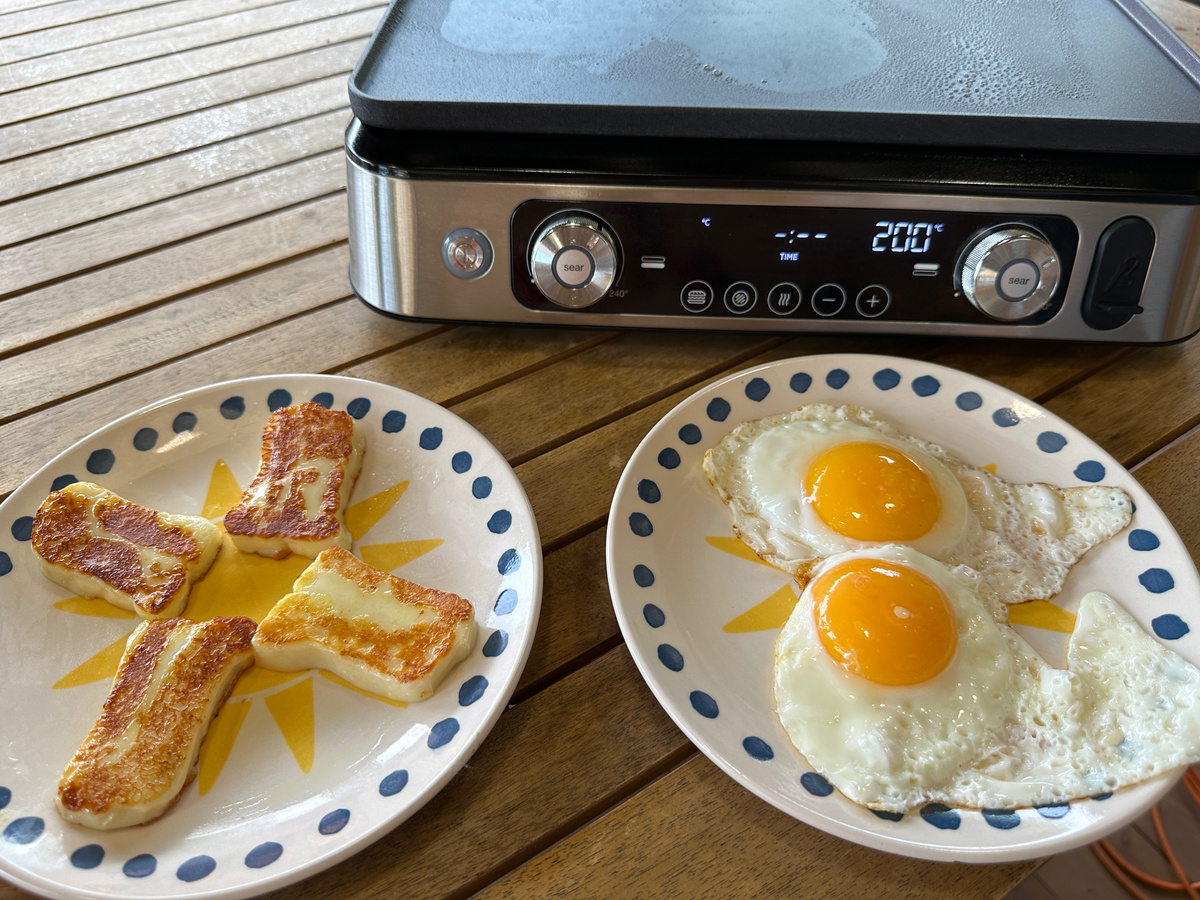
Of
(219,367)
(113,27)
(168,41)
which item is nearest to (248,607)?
(219,367)

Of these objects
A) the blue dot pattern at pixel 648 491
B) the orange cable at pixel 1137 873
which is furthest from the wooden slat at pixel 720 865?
the orange cable at pixel 1137 873

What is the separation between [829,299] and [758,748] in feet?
1.84

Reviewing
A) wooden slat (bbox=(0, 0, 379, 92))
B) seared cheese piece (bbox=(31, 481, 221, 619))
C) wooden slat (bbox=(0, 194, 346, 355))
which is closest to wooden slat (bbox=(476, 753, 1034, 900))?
seared cheese piece (bbox=(31, 481, 221, 619))

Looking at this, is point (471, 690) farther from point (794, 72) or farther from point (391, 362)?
point (794, 72)

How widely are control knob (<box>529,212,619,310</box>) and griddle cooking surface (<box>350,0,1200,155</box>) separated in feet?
0.35

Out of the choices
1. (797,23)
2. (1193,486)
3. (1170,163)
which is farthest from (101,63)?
(1193,486)

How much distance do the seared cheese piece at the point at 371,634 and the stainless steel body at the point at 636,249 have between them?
406 millimetres

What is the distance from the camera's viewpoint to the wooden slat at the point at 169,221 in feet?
3.96

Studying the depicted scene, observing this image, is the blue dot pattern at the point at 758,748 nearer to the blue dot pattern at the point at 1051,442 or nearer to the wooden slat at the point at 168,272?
the blue dot pattern at the point at 1051,442

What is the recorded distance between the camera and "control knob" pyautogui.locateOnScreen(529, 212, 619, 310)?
3.20ft

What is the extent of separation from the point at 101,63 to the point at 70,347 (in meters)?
0.83

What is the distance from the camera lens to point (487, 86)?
0.94 metres

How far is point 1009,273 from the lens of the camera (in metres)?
0.98

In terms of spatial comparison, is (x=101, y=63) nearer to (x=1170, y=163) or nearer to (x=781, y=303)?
(x=781, y=303)
